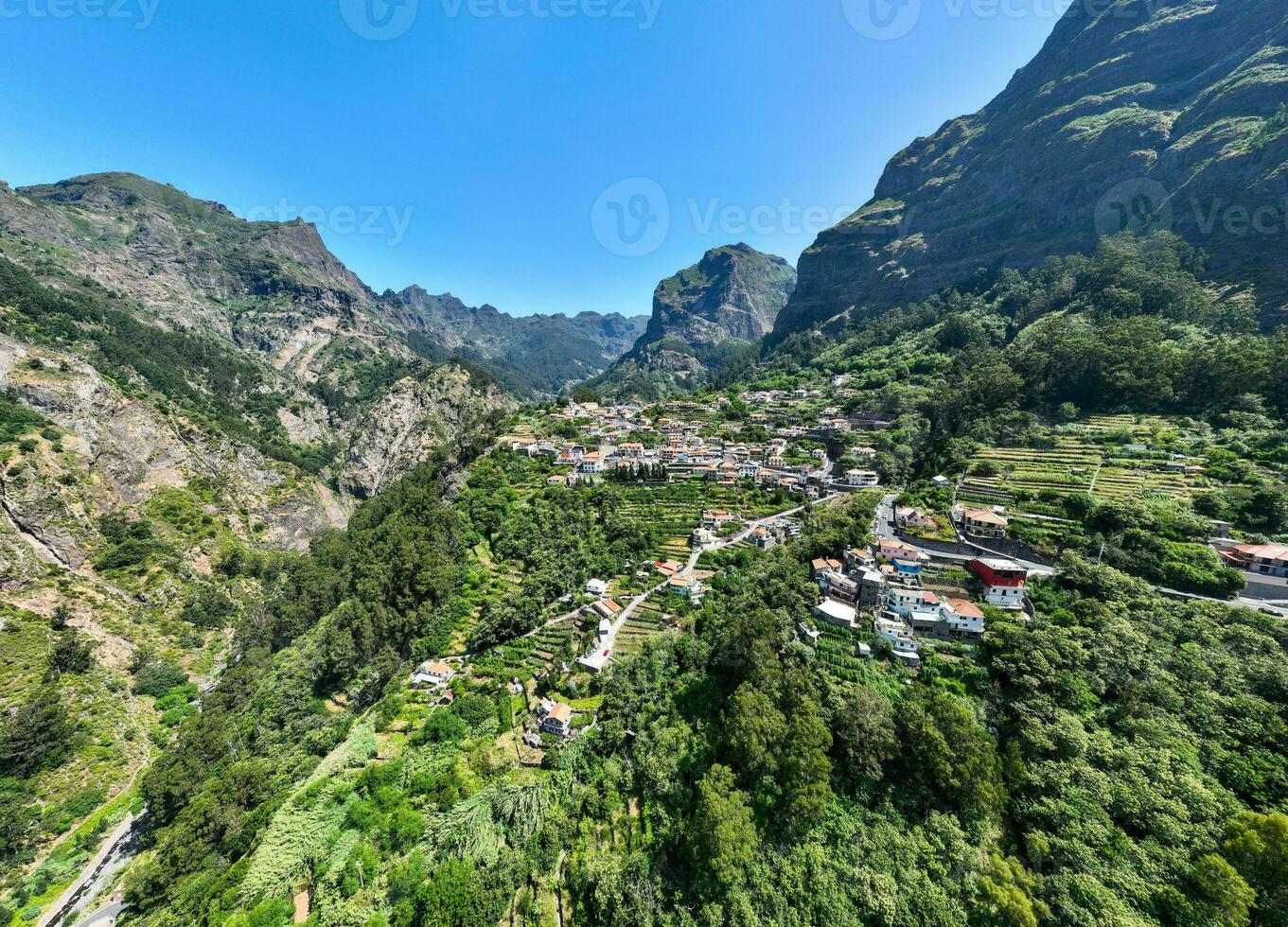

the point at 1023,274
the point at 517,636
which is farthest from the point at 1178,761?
the point at 1023,274

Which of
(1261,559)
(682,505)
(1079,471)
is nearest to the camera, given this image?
(1261,559)

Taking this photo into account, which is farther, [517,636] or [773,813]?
[517,636]

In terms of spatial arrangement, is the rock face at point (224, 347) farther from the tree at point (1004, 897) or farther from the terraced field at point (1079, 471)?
the tree at point (1004, 897)

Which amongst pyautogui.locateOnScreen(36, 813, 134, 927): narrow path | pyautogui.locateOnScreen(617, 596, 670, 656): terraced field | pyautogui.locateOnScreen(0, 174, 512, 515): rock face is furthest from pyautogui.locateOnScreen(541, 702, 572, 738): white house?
pyautogui.locateOnScreen(0, 174, 512, 515): rock face

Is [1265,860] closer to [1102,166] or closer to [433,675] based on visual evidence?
[433,675]

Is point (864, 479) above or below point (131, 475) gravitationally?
below

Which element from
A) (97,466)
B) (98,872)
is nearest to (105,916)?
(98,872)

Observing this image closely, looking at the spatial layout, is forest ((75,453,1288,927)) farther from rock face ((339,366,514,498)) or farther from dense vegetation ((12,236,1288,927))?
rock face ((339,366,514,498))

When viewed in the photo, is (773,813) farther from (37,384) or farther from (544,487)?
(37,384)
